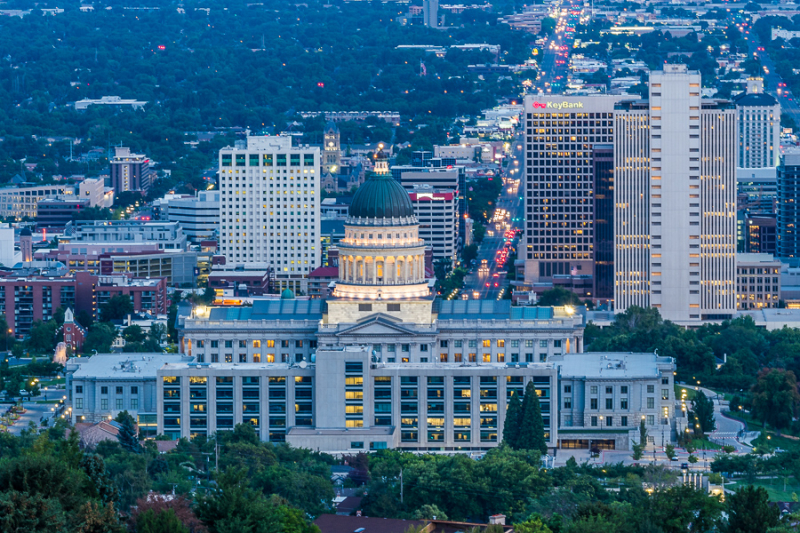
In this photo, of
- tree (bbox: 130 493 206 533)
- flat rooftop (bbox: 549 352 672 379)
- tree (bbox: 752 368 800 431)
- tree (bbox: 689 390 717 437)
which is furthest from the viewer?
tree (bbox: 752 368 800 431)

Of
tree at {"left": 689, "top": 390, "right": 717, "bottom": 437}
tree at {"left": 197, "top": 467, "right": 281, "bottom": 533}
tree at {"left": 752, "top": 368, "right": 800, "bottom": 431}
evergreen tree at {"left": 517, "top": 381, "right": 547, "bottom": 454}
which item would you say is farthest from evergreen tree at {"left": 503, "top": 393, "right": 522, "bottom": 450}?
tree at {"left": 197, "top": 467, "right": 281, "bottom": 533}

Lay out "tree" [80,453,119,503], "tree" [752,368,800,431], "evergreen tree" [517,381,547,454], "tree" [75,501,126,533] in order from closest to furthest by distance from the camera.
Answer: "tree" [75,501,126,533]
"tree" [80,453,119,503]
"evergreen tree" [517,381,547,454]
"tree" [752,368,800,431]

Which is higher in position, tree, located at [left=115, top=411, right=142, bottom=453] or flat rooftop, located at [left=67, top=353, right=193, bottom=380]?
flat rooftop, located at [left=67, top=353, right=193, bottom=380]

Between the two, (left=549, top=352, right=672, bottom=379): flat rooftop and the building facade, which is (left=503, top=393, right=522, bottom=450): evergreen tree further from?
the building facade

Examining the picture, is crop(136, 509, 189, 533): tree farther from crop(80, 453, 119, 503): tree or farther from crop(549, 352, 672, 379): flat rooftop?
crop(549, 352, 672, 379): flat rooftop

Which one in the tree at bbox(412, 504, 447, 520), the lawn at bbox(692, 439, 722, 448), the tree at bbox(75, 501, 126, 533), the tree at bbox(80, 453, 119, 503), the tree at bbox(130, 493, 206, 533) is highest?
the tree at bbox(80, 453, 119, 503)

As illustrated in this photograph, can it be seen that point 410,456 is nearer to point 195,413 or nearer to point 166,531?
point 195,413

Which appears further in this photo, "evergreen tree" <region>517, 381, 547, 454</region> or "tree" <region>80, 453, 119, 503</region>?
"evergreen tree" <region>517, 381, 547, 454</region>

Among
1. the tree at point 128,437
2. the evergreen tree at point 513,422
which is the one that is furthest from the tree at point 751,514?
the tree at point 128,437

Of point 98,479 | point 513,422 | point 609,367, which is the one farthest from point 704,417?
point 98,479
